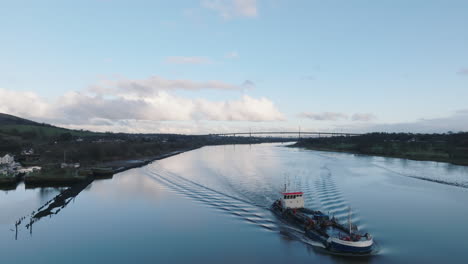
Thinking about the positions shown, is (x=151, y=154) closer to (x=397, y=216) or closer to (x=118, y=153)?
(x=118, y=153)

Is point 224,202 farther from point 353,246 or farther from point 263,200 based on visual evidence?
point 353,246

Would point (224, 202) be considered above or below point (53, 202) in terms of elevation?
above

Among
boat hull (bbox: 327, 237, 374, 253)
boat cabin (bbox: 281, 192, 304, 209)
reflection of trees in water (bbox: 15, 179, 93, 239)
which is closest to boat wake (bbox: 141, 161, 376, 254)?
boat hull (bbox: 327, 237, 374, 253)

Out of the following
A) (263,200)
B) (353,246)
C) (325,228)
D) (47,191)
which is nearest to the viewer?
(353,246)

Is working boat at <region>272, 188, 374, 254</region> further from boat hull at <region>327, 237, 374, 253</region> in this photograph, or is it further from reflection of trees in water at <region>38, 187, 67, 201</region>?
reflection of trees in water at <region>38, 187, 67, 201</region>

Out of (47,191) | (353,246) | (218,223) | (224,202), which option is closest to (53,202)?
(47,191)

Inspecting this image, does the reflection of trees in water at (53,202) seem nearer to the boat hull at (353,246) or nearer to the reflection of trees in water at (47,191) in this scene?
the reflection of trees in water at (47,191)

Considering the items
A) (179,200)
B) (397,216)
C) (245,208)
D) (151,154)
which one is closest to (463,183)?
(397,216)

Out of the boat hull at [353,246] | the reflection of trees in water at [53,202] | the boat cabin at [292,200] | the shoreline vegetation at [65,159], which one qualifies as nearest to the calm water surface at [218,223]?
the reflection of trees in water at [53,202]
